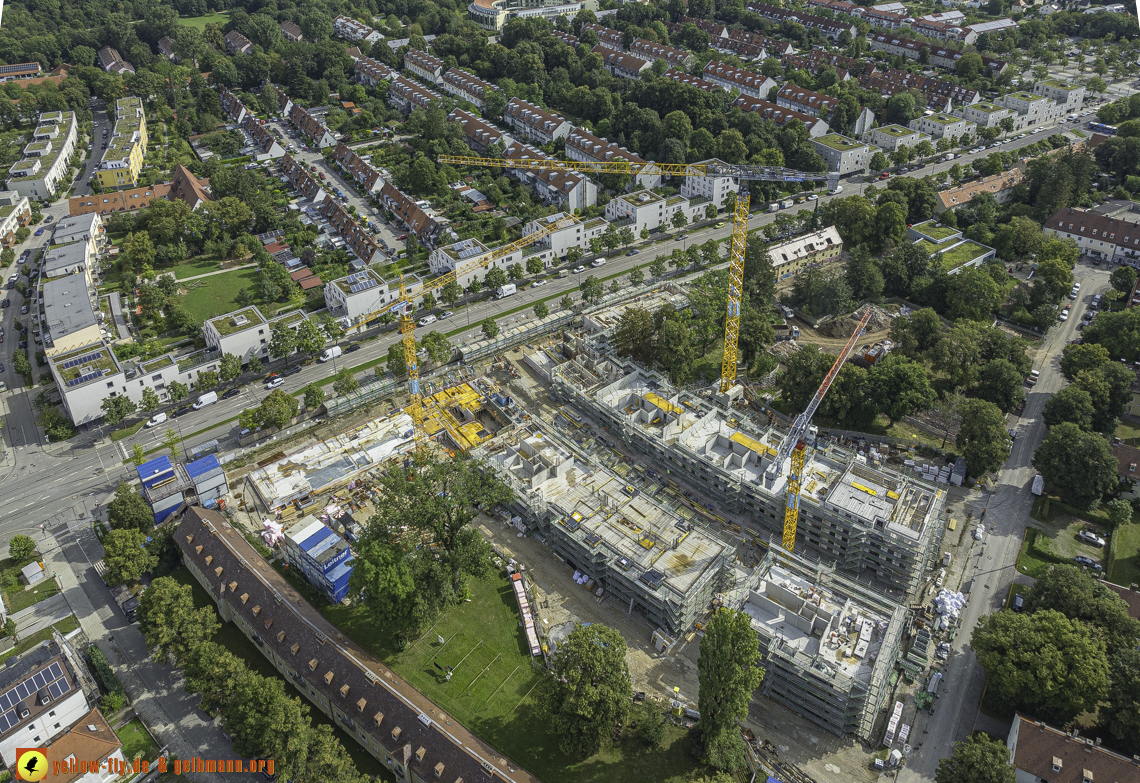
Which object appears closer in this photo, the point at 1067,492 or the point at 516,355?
the point at 1067,492

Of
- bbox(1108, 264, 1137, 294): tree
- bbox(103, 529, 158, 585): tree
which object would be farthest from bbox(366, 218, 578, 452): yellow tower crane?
bbox(1108, 264, 1137, 294): tree

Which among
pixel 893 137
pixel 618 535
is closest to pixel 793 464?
pixel 618 535

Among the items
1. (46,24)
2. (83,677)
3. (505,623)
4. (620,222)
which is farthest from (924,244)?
(46,24)

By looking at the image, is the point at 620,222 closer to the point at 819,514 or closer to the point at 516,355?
the point at 516,355

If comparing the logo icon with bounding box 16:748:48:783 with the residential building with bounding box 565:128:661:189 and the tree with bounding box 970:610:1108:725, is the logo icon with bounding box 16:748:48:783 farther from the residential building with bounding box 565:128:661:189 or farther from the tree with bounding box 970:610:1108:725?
the residential building with bounding box 565:128:661:189

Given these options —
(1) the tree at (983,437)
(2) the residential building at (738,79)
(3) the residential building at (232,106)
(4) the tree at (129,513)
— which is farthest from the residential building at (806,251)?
(3) the residential building at (232,106)

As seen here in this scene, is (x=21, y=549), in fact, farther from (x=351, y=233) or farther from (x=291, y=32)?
(x=291, y=32)
